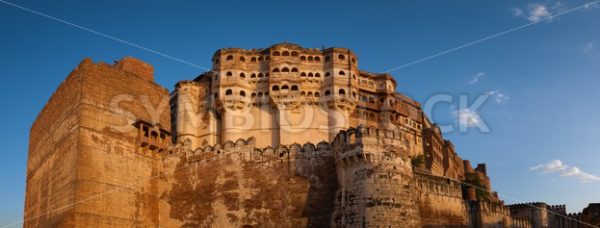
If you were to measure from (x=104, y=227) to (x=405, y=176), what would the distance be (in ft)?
50.8

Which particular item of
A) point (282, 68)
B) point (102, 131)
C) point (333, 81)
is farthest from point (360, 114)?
point (102, 131)

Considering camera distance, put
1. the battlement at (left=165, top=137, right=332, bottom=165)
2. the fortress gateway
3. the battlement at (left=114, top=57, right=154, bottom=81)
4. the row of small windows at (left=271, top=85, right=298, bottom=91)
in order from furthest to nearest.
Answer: the row of small windows at (left=271, top=85, right=298, bottom=91), the battlement at (left=114, top=57, right=154, bottom=81), the battlement at (left=165, top=137, right=332, bottom=165), the fortress gateway

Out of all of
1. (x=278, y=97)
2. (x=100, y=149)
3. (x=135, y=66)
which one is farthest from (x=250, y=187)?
(x=278, y=97)

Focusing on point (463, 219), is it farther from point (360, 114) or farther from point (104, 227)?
point (360, 114)

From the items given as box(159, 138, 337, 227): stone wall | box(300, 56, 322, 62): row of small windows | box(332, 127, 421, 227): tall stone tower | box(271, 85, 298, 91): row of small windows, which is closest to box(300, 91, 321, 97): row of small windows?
box(271, 85, 298, 91): row of small windows

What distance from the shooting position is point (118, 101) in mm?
37031

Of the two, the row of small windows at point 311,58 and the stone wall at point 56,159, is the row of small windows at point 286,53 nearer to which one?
the row of small windows at point 311,58

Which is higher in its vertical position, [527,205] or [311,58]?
[311,58]

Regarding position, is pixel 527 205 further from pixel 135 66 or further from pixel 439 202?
pixel 135 66

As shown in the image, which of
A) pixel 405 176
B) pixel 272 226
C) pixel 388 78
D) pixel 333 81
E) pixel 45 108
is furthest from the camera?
pixel 388 78

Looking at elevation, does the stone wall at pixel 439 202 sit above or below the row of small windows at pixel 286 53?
below

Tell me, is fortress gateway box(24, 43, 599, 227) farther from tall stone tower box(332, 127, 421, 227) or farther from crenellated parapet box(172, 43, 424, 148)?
crenellated parapet box(172, 43, 424, 148)

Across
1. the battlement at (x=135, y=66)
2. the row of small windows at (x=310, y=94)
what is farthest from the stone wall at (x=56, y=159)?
the row of small windows at (x=310, y=94)

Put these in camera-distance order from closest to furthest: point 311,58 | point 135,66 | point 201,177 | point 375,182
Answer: point 375,182 < point 201,177 < point 135,66 < point 311,58
